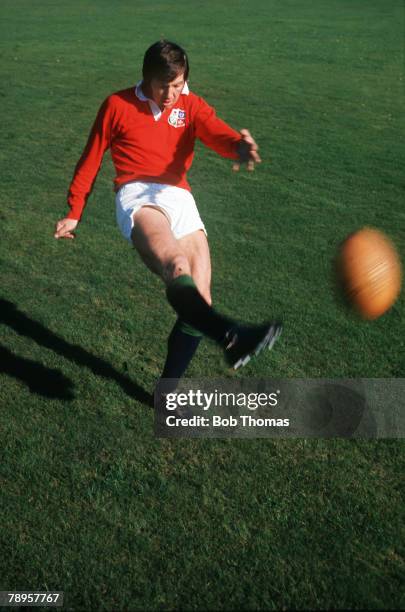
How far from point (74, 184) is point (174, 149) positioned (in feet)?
2.51

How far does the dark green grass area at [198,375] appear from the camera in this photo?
3348 mm

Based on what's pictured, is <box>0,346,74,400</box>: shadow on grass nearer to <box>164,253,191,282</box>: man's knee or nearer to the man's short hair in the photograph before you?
<box>164,253,191,282</box>: man's knee

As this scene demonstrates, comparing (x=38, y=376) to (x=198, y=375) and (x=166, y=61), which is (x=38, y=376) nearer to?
(x=198, y=375)

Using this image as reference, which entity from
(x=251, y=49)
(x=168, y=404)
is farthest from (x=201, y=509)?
(x=251, y=49)

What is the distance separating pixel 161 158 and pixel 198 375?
1667 millimetres

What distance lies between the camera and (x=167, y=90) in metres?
4.37

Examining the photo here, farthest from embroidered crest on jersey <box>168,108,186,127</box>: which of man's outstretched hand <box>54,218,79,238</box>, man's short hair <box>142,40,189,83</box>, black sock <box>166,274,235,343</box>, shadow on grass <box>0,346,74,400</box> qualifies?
shadow on grass <box>0,346,74,400</box>

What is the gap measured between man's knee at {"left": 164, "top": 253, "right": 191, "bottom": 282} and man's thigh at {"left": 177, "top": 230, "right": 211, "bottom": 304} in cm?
45

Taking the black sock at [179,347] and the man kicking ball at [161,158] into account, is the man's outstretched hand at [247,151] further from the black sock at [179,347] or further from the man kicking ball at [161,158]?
the black sock at [179,347]

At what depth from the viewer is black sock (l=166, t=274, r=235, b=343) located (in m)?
3.73

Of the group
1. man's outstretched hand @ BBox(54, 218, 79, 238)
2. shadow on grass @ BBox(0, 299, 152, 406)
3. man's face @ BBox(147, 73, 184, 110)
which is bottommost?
shadow on grass @ BBox(0, 299, 152, 406)

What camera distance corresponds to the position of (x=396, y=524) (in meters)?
3.65

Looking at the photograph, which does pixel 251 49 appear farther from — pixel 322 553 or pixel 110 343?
pixel 322 553

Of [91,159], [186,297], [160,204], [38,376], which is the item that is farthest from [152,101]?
[38,376]
